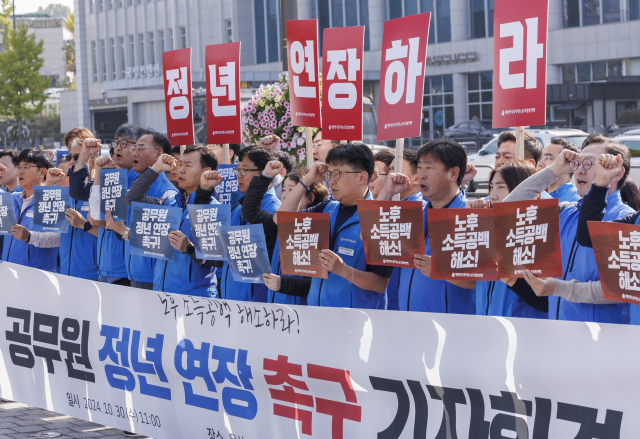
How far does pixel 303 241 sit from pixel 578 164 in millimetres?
1459

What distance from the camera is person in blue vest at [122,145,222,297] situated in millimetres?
5418

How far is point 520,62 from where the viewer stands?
493 centimetres

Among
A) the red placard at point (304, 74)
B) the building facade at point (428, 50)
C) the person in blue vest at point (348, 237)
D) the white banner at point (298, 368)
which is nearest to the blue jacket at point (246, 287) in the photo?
the white banner at point (298, 368)

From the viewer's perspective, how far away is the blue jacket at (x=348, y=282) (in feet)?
14.8

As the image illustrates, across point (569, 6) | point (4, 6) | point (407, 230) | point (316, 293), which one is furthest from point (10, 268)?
point (4, 6)

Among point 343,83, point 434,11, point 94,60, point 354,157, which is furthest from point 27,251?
point 94,60

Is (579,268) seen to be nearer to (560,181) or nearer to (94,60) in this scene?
(560,181)

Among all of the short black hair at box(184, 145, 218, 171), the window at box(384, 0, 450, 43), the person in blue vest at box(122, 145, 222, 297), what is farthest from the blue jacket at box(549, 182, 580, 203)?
the window at box(384, 0, 450, 43)

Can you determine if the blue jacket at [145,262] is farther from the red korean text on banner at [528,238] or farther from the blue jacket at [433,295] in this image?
the red korean text on banner at [528,238]

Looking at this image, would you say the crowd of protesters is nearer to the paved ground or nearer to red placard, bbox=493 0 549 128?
red placard, bbox=493 0 549 128

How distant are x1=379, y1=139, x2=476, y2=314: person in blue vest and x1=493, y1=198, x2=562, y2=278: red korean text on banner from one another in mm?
653

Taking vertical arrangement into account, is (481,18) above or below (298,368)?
above

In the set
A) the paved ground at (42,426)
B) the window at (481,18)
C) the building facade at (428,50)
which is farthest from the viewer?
the window at (481,18)

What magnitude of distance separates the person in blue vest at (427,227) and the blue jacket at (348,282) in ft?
0.67
